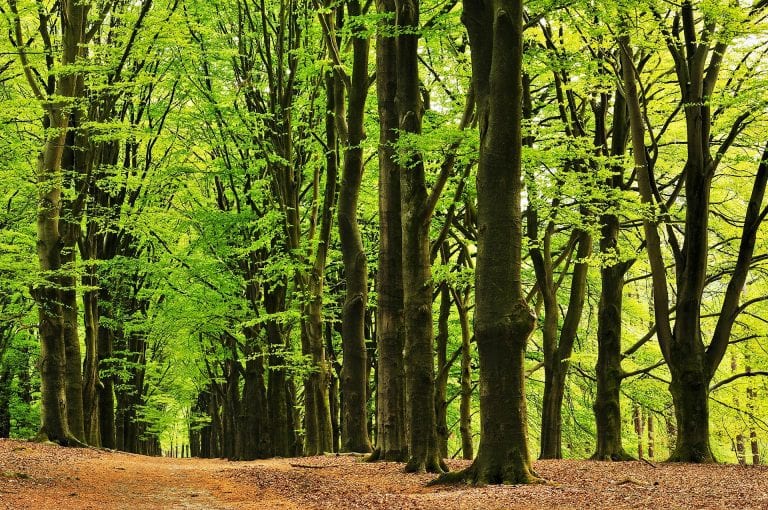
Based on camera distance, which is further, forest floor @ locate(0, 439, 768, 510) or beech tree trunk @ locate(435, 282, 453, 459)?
beech tree trunk @ locate(435, 282, 453, 459)

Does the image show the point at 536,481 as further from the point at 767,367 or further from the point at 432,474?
the point at 767,367

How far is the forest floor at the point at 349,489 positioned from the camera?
26.7 feet

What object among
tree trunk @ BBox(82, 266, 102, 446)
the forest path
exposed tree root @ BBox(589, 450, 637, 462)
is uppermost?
tree trunk @ BBox(82, 266, 102, 446)

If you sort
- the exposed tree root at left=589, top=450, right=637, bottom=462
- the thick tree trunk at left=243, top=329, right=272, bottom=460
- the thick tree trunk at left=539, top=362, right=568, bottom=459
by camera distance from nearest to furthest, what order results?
1. the exposed tree root at left=589, top=450, right=637, bottom=462
2. the thick tree trunk at left=539, top=362, right=568, bottom=459
3. the thick tree trunk at left=243, top=329, right=272, bottom=460

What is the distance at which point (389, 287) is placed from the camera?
1553 cm

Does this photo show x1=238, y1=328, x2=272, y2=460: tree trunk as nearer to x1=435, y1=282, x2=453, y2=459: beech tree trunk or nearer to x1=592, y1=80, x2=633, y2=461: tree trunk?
x1=435, y1=282, x2=453, y2=459: beech tree trunk

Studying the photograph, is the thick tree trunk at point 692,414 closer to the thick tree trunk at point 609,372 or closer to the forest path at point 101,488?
the thick tree trunk at point 609,372

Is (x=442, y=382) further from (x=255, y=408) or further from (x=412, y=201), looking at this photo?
(x=412, y=201)

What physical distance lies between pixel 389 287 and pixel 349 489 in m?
5.36

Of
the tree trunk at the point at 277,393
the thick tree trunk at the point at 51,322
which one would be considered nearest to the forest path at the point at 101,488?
the thick tree trunk at the point at 51,322

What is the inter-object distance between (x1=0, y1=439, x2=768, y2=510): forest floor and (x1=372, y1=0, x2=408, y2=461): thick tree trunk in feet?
3.19

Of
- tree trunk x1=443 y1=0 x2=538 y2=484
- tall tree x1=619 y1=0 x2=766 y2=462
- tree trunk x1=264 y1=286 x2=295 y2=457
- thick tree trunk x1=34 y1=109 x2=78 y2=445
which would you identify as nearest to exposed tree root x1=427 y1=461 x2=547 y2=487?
tree trunk x1=443 y1=0 x2=538 y2=484

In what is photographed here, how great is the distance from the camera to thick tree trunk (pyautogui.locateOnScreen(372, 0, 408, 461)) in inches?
604

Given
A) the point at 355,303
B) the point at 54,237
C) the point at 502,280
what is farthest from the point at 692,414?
the point at 54,237
